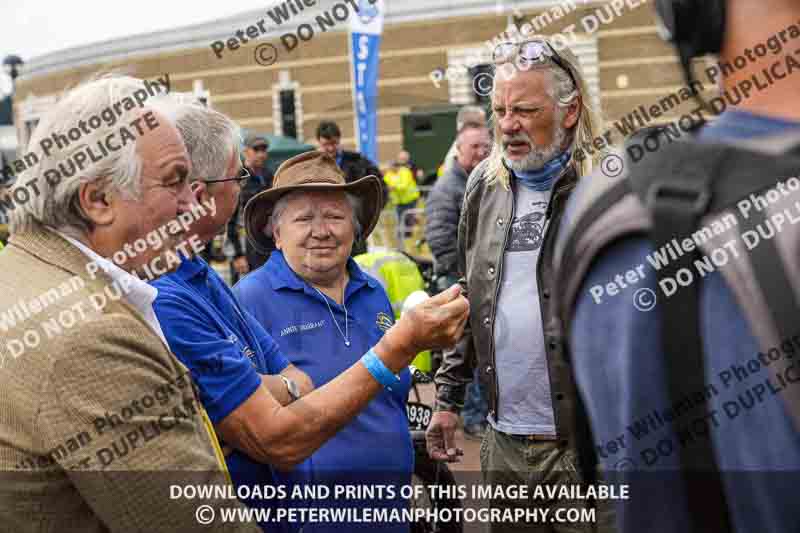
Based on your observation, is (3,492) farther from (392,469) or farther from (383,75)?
(383,75)

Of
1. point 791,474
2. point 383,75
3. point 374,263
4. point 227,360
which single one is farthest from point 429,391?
point 383,75

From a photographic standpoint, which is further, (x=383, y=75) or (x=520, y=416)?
(x=383, y=75)

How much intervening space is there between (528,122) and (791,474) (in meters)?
2.13

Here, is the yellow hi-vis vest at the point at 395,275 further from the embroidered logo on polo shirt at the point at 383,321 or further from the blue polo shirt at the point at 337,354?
the blue polo shirt at the point at 337,354

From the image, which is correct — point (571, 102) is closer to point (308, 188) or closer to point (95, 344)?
point (308, 188)

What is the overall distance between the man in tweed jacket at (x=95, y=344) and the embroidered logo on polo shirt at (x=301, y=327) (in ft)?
3.68

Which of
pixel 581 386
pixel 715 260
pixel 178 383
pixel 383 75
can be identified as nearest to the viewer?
pixel 715 260

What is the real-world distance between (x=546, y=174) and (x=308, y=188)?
2.89ft

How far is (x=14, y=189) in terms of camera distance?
1896 mm

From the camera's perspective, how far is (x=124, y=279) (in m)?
1.82
